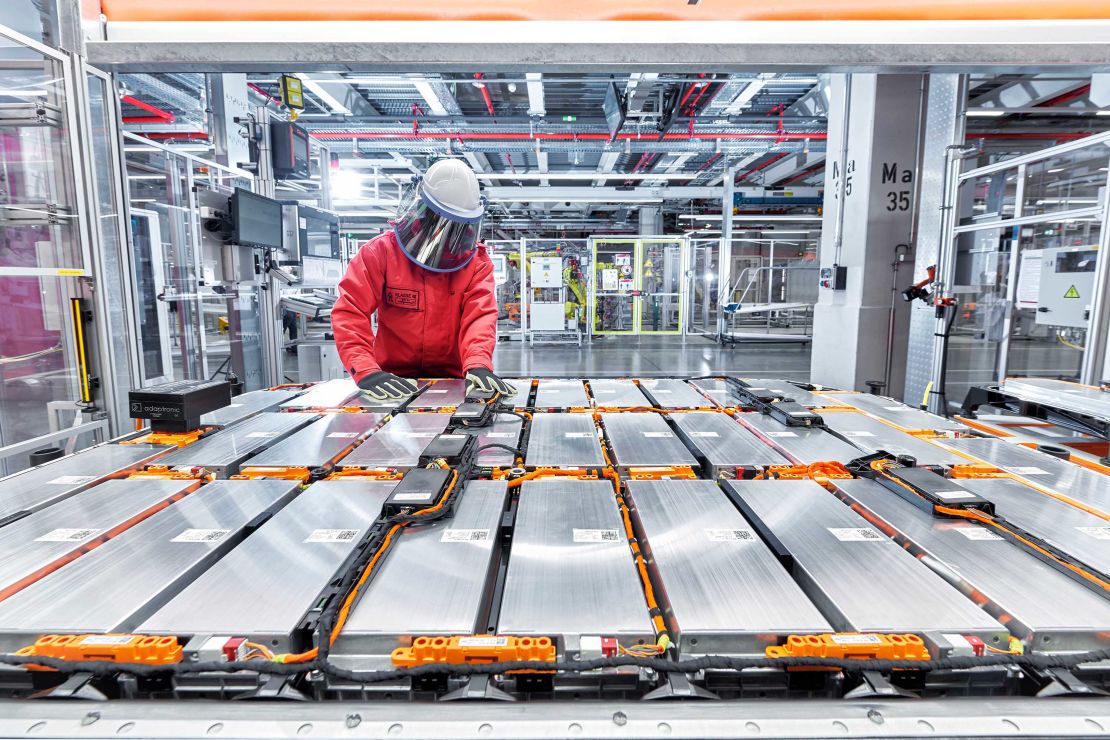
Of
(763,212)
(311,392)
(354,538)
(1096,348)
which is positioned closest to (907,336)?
(1096,348)

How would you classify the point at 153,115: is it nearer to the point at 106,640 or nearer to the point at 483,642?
the point at 106,640

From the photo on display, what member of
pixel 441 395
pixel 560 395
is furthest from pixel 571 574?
pixel 441 395

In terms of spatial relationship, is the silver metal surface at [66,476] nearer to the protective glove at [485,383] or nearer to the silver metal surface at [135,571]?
the silver metal surface at [135,571]

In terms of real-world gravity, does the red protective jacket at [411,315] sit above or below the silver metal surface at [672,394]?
above

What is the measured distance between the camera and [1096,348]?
4391 millimetres

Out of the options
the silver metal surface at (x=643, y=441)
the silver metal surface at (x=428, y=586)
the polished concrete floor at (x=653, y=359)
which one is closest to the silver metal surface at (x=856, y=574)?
the silver metal surface at (x=643, y=441)

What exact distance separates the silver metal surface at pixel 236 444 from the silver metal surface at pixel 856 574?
5.80 ft

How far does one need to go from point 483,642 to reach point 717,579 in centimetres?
53

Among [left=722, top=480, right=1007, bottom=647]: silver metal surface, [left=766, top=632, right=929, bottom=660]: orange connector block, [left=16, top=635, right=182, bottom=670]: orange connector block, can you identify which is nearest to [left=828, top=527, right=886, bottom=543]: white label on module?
[left=722, top=480, right=1007, bottom=647]: silver metal surface

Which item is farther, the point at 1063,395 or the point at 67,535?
the point at 1063,395

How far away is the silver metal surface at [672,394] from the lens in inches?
113

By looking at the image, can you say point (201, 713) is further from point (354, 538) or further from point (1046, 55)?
point (1046, 55)

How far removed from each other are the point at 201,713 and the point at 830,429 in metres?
2.37

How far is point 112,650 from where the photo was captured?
998mm
